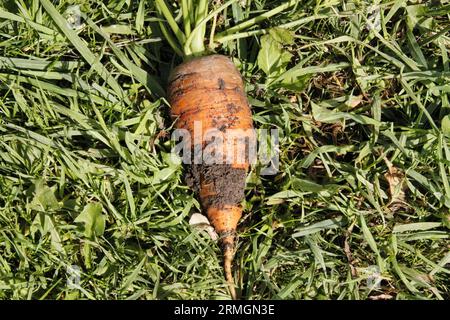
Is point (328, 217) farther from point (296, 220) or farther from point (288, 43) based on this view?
point (288, 43)

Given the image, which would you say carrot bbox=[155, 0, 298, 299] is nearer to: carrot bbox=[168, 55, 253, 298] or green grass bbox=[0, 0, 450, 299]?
carrot bbox=[168, 55, 253, 298]

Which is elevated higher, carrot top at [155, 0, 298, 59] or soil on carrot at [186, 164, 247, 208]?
carrot top at [155, 0, 298, 59]

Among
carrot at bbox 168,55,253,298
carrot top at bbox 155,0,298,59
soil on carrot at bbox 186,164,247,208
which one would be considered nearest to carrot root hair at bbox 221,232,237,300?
carrot at bbox 168,55,253,298

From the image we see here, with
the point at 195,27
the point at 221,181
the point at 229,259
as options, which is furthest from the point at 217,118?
the point at 229,259

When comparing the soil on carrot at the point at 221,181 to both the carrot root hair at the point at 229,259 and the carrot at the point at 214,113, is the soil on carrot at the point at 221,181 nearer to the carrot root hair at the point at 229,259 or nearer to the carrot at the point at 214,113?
the carrot at the point at 214,113

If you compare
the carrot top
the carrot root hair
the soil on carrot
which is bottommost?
the carrot root hair

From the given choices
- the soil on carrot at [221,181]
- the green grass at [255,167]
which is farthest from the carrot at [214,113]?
the green grass at [255,167]
